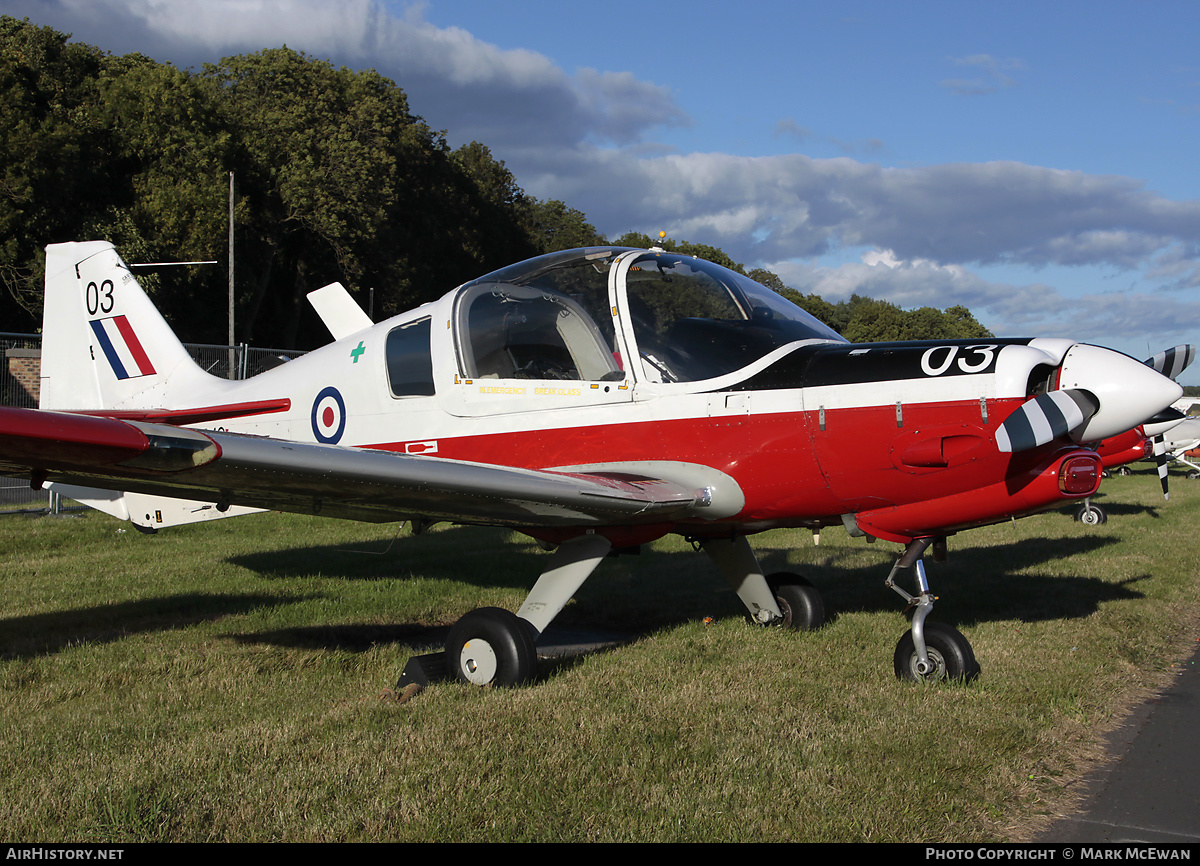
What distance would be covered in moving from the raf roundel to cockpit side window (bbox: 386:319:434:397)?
574 millimetres

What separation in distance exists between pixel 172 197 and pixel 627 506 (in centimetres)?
3016

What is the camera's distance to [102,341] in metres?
7.88

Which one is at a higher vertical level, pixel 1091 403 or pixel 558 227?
pixel 558 227

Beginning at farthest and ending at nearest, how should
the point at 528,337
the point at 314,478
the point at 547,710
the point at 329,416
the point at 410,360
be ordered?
the point at 329,416 < the point at 410,360 < the point at 528,337 < the point at 547,710 < the point at 314,478

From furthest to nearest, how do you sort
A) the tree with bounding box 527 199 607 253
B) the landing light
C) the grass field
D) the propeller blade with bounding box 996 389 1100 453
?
the tree with bounding box 527 199 607 253, the landing light, the propeller blade with bounding box 996 389 1100 453, the grass field

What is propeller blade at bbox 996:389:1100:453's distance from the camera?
13.6 feet

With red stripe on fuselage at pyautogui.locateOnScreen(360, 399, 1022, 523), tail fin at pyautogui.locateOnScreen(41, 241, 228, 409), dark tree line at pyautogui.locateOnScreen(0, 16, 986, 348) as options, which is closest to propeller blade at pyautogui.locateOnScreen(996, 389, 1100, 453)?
red stripe on fuselage at pyautogui.locateOnScreen(360, 399, 1022, 523)

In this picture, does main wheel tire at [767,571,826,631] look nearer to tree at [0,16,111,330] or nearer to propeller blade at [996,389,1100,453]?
propeller blade at [996,389,1100,453]

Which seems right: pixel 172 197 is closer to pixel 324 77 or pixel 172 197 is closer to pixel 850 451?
pixel 324 77

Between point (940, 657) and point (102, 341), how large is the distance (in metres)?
7.22

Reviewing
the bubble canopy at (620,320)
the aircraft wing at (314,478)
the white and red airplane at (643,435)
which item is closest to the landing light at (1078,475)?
the white and red airplane at (643,435)

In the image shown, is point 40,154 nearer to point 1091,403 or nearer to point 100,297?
point 100,297

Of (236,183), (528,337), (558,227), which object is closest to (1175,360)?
(528,337)

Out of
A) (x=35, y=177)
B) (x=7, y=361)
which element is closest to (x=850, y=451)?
(x=7, y=361)
